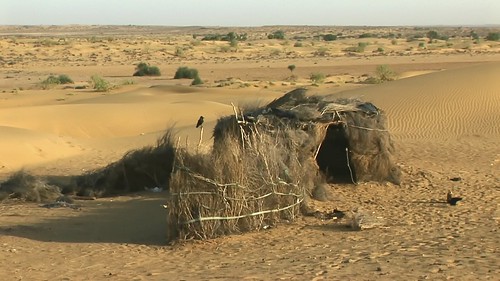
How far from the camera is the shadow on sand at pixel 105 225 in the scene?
36.8 feet

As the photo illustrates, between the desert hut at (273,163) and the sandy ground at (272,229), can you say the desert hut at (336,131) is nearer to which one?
the desert hut at (273,163)

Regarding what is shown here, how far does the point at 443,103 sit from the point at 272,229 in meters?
15.8

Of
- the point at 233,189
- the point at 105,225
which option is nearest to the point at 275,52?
the point at 105,225

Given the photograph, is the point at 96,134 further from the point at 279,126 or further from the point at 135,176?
the point at 279,126

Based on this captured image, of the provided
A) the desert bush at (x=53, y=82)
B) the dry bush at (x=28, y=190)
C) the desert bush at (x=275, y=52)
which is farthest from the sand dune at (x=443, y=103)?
the desert bush at (x=275, y=52)

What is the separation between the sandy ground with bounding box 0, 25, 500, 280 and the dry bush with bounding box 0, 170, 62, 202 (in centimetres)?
31

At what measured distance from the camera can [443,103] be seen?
25.8m

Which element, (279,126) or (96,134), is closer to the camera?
(279,126)

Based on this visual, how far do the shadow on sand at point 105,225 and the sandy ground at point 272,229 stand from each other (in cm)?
3

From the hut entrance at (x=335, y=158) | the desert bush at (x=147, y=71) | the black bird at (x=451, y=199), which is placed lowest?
the desert bush at (x=147, y=71)

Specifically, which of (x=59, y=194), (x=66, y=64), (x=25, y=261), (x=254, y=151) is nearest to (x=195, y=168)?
(x=254, y=151)

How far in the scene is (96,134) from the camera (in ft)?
83.3

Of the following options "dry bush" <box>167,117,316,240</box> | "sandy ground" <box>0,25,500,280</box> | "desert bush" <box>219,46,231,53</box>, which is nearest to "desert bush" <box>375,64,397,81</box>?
"sandy ground" <box>0,25,500,280</box>

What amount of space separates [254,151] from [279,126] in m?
1.59
